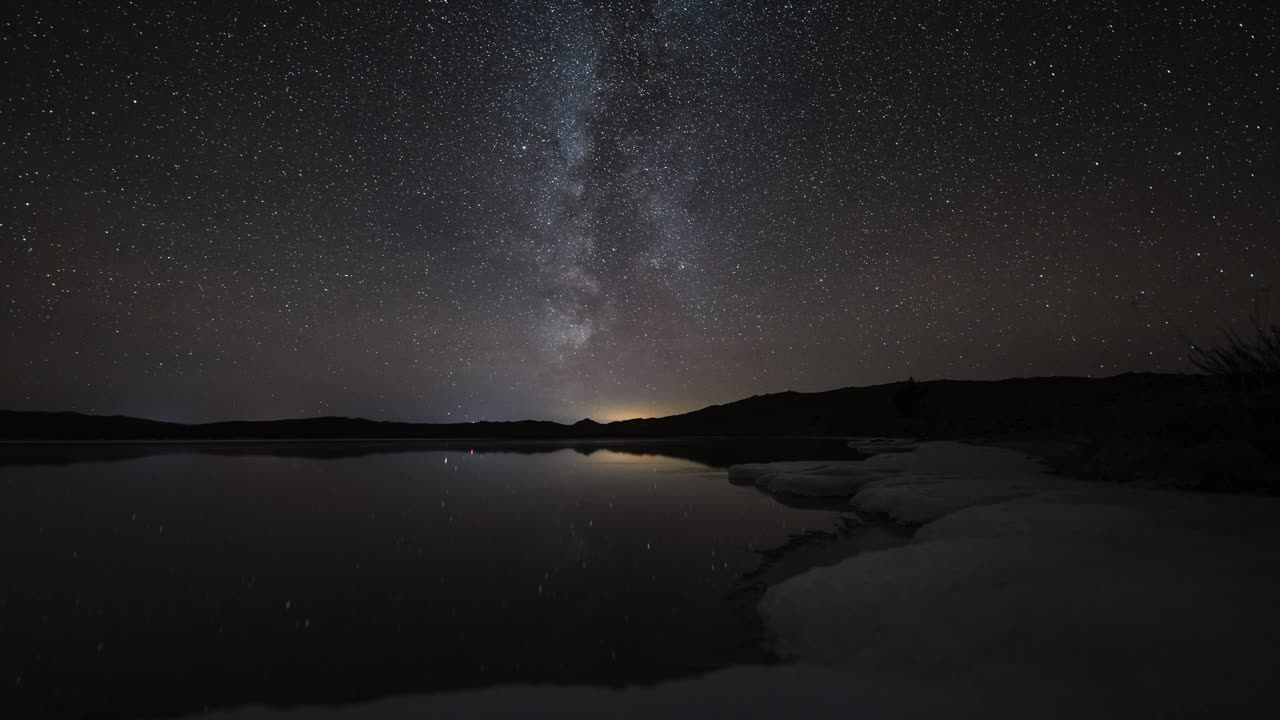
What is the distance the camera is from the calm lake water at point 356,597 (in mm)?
3953

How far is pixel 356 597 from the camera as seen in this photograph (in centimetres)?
591

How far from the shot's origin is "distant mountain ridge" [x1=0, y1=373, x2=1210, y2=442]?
207ft

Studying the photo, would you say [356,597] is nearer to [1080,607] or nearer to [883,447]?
[1080,607]

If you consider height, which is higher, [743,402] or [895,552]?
[743,402]

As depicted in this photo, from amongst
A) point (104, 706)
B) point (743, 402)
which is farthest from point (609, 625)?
point (743, 402)

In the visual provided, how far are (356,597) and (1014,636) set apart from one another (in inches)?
243

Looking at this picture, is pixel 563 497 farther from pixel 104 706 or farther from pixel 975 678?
pixel 975 678

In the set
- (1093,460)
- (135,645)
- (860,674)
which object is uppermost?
(1093,460)

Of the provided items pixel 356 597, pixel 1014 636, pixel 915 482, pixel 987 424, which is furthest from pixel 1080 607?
pixel 987 424

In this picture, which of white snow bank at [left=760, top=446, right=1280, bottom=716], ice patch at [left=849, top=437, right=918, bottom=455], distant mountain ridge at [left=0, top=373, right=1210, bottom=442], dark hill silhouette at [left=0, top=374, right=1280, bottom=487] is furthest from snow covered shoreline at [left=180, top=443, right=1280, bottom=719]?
distant mountain ridge at [left=0, top=373, right=1210, bottom=442]

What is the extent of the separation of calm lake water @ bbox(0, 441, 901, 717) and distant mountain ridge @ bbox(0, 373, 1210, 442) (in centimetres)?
4303

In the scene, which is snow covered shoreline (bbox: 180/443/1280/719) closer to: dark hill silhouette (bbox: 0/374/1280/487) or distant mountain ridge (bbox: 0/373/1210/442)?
dark hill silhouette (bbox: 0/374/1280/487)

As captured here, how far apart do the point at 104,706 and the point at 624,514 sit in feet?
27.3

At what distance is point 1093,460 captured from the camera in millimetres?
11352
